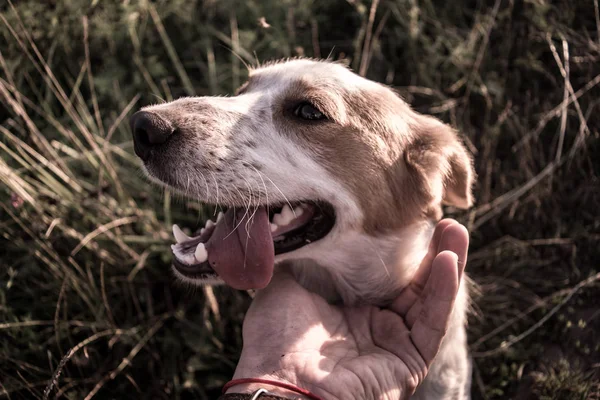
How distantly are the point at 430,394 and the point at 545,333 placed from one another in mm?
1087

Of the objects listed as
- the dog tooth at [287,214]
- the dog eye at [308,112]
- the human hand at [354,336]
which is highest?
the dog eye at [308,112]

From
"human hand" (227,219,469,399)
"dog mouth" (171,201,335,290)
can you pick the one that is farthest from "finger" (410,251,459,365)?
"dog mouth" (171,201,335,290)

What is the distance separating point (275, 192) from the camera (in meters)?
2.53

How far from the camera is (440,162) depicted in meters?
2.74

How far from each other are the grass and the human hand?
2.84ft

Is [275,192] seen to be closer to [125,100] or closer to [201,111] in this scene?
[201,111]

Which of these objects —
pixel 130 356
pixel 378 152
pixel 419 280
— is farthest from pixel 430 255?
pixel 130 356

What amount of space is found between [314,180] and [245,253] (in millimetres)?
464

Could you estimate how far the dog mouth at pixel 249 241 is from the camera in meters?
2.46

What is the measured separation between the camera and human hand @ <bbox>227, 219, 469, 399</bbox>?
2391mm

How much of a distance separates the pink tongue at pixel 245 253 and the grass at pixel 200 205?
936 mm

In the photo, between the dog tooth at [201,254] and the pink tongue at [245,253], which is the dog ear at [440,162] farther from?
the dog tooth at [201,254]

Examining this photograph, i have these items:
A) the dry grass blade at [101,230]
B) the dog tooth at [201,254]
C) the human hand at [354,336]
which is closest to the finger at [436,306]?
the human hand at [354,336]

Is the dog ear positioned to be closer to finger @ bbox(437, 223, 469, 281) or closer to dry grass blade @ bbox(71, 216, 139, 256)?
finger @ bbox(437, 223, 469, 281)
